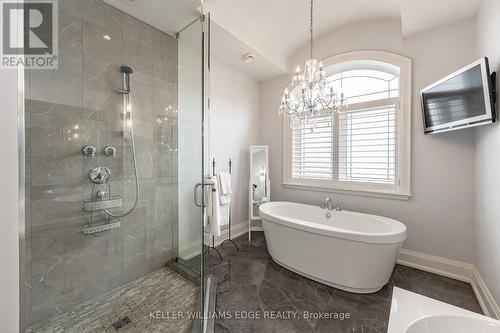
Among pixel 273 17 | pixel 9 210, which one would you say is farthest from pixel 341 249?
pixel 273 17

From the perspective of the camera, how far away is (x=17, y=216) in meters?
0.76

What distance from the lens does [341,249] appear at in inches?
71.3

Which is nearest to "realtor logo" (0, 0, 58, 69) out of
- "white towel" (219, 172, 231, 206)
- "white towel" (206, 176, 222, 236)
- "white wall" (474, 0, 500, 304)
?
"white towel" (206, 176, 222, 236)

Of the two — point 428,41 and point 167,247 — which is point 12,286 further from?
point 428,41

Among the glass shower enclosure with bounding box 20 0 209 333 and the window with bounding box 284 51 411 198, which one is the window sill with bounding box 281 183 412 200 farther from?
the glass shower enclosure with bounding box 20 0 209 333

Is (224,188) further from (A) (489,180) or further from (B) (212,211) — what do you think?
(A) (489,180)

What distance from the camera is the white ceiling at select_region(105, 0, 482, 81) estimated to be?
1.85 m

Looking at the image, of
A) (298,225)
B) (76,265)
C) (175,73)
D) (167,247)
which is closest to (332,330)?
(298,225)

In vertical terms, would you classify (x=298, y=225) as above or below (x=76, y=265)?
above

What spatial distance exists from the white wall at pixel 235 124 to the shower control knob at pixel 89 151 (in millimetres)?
1338

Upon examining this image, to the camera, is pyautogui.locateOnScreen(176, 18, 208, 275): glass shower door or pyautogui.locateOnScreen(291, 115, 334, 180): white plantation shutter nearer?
pyautogui.locateOnScreen(176, 18, 208, 275): glass shower door

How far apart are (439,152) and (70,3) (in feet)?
12.2

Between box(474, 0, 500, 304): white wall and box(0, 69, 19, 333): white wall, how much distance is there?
282 cm

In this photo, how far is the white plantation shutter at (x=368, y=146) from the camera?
2.43 meters
